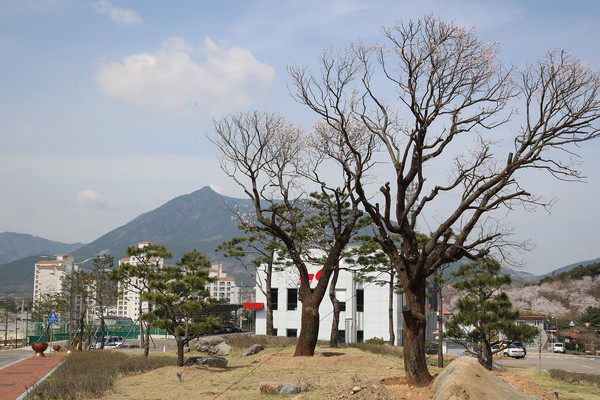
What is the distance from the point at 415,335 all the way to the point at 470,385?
9.15 feet

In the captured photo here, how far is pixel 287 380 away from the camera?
15.0 meters

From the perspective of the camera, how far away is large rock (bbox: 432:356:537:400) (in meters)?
8.77

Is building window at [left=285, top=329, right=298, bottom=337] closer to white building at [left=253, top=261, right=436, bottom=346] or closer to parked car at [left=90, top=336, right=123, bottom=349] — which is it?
white building at [left=253, top=261, right=436, bottom=346]

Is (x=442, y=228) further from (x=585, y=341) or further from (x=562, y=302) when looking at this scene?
(x=562, y=302)

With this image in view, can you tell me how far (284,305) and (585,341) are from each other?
3491 centimetres

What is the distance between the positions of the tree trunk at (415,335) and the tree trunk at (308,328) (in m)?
7.78

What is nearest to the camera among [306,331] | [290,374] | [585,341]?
[290,374]

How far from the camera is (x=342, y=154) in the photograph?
20.9m

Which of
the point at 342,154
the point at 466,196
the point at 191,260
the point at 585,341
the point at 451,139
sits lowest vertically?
the point at 585,341

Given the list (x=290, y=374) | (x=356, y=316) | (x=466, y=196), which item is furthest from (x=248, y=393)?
(x=356, y=316)

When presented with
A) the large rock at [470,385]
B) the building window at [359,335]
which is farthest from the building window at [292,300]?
the large rock at [470,385]

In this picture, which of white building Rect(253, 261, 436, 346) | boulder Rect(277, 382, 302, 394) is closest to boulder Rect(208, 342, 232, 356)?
boulder Rect(277, 382, 302, 394)

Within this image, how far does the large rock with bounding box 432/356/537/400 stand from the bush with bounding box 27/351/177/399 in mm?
8782

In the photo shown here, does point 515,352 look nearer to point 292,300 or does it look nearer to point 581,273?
point 292,300
